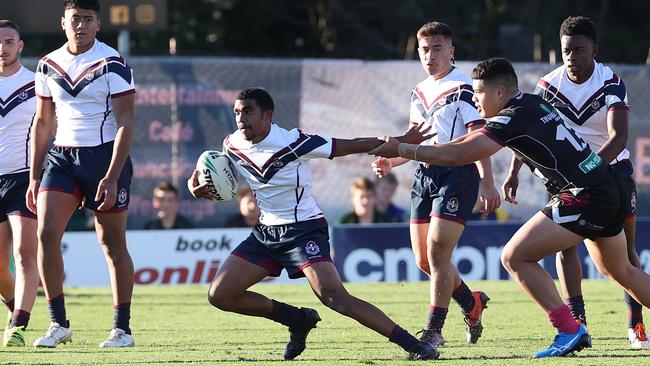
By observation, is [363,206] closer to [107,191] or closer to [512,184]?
[512,184]

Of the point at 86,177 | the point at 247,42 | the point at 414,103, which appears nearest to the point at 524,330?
the point at 414,103

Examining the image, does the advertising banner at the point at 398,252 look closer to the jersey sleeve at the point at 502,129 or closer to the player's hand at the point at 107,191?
the player's hand at the point at 107,191

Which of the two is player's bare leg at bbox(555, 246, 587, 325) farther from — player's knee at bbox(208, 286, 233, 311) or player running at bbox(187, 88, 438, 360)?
player's knee at bbox(208, 286, 233, 311)

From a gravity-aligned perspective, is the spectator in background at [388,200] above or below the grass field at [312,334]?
above

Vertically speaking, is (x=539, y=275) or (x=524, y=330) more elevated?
(x=539, y=275)

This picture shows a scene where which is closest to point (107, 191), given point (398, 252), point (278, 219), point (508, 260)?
point (278, 219)

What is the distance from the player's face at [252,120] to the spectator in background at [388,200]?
8.01 meters

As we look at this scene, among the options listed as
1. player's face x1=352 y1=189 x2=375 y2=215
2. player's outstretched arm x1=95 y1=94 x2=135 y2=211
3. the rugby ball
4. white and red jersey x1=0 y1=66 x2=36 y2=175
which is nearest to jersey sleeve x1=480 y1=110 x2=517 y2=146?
the rugby ball

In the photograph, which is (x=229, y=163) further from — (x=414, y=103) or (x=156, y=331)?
(x=156, y=331)

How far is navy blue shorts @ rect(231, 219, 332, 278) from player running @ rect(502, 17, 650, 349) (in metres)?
1.60

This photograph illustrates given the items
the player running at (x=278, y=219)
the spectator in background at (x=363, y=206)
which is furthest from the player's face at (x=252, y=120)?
the spectator in background at (x=363, y=206)

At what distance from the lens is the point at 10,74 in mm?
9734

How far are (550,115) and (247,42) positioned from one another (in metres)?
17.7

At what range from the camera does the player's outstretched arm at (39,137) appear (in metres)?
8.99
